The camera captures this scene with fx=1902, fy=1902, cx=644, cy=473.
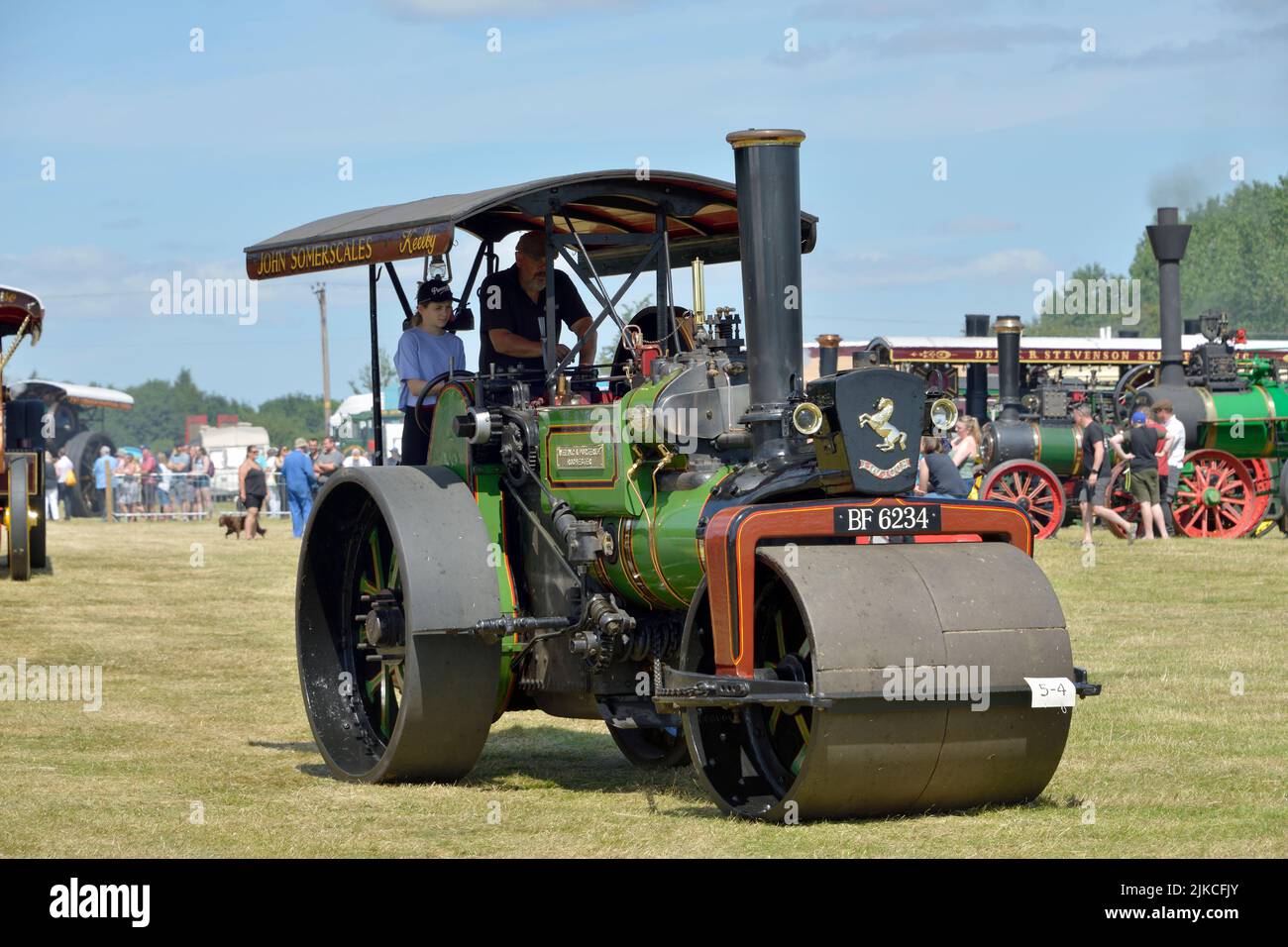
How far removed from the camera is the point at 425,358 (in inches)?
321

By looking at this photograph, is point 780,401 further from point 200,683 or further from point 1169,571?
point 1169,571

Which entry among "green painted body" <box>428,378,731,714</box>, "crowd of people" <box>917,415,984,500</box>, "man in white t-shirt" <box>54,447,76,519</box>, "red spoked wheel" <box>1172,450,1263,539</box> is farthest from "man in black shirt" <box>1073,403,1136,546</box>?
"man in white t-shirt" <box>54,447,76,519</box>

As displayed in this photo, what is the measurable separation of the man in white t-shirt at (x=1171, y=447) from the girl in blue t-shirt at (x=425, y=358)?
13325 mm

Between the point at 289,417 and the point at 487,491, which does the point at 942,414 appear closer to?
the point at 487,491

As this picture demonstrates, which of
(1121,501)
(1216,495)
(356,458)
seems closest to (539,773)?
(1216,495)

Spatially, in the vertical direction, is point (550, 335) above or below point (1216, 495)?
above

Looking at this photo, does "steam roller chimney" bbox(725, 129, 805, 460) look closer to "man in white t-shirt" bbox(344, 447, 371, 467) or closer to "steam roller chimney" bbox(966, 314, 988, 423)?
"steam roller chimney" bbox(966, 314, 988, 423)

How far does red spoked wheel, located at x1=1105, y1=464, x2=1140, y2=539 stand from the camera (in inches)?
820

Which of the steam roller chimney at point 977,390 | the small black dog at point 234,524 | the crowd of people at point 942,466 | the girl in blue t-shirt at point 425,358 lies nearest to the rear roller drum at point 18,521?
the crowd of people at point 942,466

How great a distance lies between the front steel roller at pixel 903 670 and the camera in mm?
5738

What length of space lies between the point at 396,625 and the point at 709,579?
1809 millimetres

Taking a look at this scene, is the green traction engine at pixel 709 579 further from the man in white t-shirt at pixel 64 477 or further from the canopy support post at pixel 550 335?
the man in white t-shirt at pixel 64 477

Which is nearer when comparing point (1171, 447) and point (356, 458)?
point (1171, 447)

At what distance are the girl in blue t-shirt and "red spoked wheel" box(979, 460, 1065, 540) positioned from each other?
518 inches
